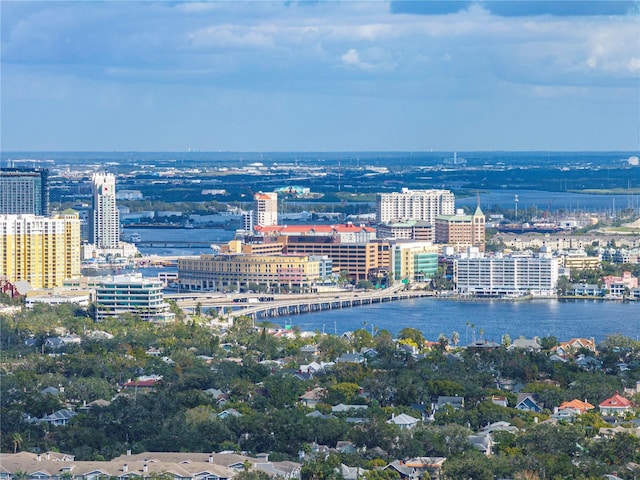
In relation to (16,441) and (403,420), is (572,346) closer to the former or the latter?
(403,420)

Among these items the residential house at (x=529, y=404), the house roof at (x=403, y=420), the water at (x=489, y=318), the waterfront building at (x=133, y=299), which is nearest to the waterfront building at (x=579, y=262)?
the water at (x=489, y=318)

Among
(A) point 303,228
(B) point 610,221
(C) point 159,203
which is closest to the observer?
(A) point 303,228

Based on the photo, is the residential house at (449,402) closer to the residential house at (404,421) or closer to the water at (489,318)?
the residential house at (404,421)

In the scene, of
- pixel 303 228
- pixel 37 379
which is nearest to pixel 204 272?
pixel 303 228

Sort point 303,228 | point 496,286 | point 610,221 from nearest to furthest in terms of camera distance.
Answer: point 496,286, point 303,228, point 610,221

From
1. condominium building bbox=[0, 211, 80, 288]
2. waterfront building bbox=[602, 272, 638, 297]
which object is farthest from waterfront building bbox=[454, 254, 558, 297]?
condominium building bbox=[0, 211, 80, 288]

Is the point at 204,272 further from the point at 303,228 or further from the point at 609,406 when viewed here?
the point at 609,406

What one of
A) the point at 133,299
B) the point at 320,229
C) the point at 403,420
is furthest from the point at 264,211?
the point at 403,420

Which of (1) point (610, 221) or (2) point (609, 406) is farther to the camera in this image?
(1) point (610, 221)
